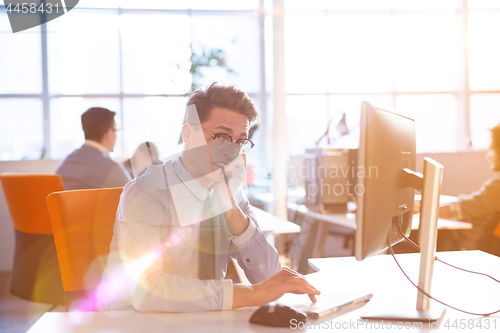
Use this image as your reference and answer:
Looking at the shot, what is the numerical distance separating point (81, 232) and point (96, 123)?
6.05 ft

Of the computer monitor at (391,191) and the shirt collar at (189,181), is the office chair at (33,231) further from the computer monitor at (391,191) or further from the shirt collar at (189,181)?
the computer monitor at (391,191)

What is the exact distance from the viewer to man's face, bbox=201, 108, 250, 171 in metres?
1.35

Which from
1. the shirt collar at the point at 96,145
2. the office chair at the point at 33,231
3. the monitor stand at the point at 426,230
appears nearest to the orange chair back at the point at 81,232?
the monitor stand at the point at 426,230

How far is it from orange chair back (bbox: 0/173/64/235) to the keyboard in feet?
6.84

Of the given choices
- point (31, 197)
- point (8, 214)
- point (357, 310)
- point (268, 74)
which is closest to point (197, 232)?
point (357, 310)

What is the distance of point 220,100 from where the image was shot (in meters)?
1.39

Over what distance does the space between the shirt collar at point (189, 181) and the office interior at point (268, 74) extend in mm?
2761

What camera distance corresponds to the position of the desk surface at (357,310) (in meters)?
0.87

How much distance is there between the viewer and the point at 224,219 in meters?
1.38

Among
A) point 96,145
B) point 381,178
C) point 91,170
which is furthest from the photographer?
point 96,145

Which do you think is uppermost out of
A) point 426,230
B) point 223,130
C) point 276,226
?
point 223,130

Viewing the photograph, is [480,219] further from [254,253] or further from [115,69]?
[115,69]

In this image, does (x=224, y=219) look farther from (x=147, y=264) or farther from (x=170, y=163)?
(x=147, y=264)

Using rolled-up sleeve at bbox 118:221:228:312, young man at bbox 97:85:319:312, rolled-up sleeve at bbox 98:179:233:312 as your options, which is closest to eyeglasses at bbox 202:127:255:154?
young man at bbox 97:85:319:312
